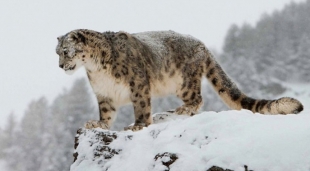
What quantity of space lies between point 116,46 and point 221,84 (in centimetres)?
192

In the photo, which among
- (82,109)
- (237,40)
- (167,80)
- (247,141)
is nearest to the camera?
(247,141)

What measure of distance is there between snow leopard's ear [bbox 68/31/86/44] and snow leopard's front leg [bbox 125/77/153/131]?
890 millimetres

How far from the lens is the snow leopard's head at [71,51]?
7730mm

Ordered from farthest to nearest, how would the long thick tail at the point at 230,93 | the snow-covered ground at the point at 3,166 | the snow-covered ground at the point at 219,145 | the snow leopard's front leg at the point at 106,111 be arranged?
the snow-covered ground at the point at 3,166
the snow leopard's front leg at the point at 106,111
the long thick tail at the point at 230,93
the snow-covered ground at the point at 219,145

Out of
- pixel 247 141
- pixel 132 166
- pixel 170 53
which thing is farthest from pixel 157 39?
pixel 247 141

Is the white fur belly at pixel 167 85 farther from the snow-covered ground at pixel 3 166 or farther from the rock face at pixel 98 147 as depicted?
the snow-covered ground at pixel 3 166

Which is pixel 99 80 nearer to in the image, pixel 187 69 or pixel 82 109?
pixel 187 69

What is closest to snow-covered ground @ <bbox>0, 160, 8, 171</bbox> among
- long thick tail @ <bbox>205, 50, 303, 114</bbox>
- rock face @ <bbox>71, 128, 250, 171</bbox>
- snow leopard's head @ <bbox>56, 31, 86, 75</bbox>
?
long thick tail @ <bbox>205, 50, 303, 114</bbox>

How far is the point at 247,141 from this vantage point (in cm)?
485

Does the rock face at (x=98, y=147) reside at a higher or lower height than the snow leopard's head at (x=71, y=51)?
lower

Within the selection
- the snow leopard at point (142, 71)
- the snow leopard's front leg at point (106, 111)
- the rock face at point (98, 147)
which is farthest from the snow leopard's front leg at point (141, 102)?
the rock face at point (98, 147)

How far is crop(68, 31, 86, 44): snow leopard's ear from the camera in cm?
780

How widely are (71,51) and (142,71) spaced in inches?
39.0

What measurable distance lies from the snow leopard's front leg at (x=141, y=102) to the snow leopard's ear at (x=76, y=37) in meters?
0.89
